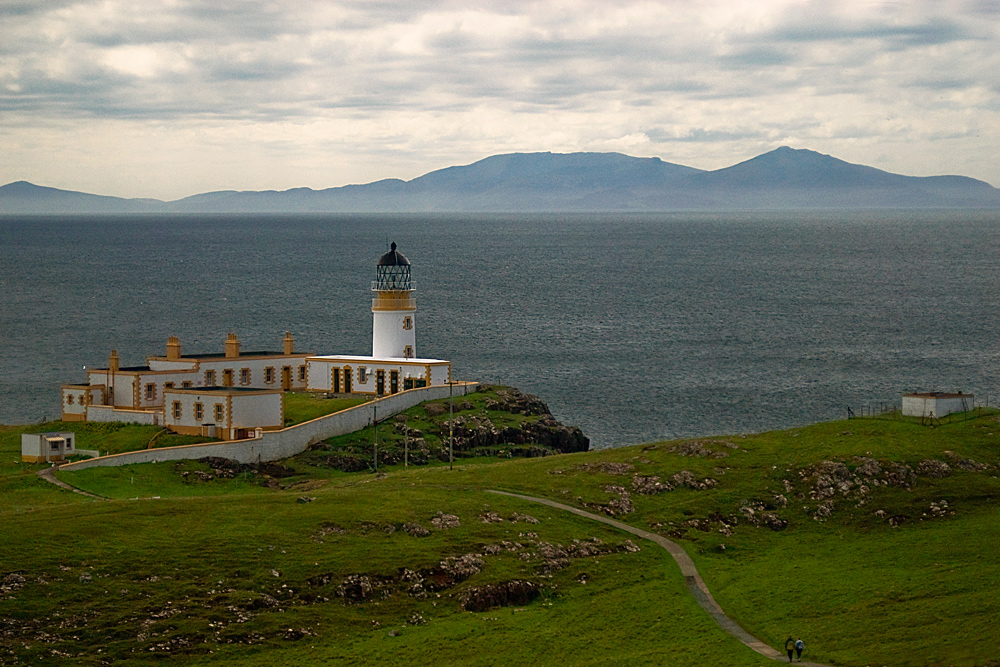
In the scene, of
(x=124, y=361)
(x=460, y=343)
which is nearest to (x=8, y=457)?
(x=124, y=361)

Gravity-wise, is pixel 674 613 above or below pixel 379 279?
below

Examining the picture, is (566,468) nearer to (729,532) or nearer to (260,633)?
(729,532)

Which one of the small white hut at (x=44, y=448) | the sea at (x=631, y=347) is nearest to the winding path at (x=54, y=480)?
the small white hut at (x=44, y=448)

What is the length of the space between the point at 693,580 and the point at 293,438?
31.5 metres

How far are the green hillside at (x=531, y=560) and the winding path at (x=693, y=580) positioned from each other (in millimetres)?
470

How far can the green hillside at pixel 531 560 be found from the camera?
4403 cm

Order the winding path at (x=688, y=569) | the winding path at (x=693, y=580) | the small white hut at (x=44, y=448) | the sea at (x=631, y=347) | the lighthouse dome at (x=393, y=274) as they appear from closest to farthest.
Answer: the winding path at (x=693, y=580) → the winding path at (x=688, y=569) → the small white hut at (x=44, y=448) → the lighthouse dome at (x=393, y=274) → the sea at (x=631, y=347)

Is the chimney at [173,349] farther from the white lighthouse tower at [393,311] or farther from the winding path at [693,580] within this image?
the winding path at [693,580]

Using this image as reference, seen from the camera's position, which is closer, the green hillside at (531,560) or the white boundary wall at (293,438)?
the green hillside at (531,560)

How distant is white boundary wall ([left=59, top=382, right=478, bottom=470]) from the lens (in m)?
69.1

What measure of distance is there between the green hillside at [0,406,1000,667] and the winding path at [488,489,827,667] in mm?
470

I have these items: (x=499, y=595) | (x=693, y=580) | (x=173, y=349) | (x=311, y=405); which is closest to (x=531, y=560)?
(x=499, y=595)

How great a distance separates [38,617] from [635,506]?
27.6 m

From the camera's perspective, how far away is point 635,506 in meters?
60.4
